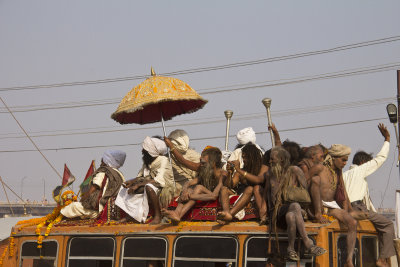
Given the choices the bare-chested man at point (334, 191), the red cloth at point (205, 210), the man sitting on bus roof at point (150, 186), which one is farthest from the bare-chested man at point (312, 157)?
the man sitting on bus roof at point (150, 186)

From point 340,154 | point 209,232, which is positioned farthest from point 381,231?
point 209,232

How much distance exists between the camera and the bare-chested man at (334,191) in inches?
322

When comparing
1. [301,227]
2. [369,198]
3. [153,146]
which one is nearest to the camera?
[301,227]

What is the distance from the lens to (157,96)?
33.4ft

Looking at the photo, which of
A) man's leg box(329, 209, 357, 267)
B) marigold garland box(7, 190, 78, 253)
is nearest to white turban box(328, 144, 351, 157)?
man's leg box(329, 209, 357, 267)

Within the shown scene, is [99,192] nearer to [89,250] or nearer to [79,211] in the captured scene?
[79,211]

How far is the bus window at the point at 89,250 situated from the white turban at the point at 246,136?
2.45 meters

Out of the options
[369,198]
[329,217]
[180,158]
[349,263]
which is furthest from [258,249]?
A: [369,198]

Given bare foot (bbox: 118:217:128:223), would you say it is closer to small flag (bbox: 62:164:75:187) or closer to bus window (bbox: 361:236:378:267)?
small flag (bbox: 62:164:75:187)

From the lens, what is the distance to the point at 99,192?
1036 cm

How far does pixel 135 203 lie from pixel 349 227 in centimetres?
313

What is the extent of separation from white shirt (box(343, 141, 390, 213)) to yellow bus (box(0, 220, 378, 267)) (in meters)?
0.59

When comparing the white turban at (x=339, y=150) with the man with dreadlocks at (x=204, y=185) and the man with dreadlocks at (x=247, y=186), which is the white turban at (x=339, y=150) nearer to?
the man with dreadlocks at (x=247, y=186)

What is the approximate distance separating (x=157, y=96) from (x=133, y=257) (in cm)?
251
